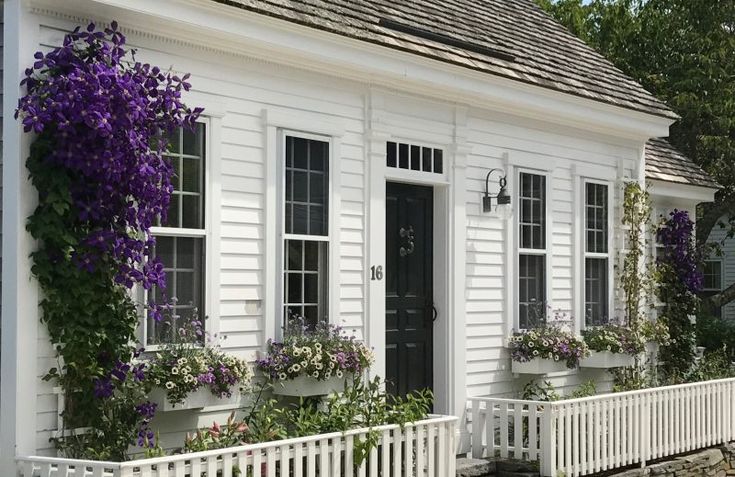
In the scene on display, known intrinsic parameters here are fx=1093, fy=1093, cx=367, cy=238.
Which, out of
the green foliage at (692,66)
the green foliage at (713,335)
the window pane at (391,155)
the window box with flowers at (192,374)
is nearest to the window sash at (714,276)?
the green foliage at (713,335)

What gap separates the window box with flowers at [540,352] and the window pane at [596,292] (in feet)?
5.05

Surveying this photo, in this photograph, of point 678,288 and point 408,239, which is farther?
point 678,288

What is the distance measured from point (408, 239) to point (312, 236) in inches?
66.4

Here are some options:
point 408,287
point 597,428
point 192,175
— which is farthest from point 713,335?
point 192,175

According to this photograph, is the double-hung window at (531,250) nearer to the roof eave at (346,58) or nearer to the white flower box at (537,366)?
the white flower box at (537,366)

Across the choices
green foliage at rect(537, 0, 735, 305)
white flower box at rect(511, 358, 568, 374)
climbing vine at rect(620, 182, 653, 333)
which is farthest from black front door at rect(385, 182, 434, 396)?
green foliage at rect(537, 0, 735, 305)

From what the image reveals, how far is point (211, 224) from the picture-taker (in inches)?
339

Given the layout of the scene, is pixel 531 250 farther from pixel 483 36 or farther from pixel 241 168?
pixel 241 168

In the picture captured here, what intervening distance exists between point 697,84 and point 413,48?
12.4m

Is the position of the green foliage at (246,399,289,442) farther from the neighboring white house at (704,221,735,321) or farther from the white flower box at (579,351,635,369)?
the neighboring white house at (704,221,735,321)

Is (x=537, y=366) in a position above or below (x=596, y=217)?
below

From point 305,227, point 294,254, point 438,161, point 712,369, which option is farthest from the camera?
point 712,369

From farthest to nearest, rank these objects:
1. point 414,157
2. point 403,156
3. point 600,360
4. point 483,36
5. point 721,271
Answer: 1. point 721,271
2. point 600,360
3. point 483,36
4. point 414,157
5. point 403,156

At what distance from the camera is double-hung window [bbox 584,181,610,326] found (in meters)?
13.5
